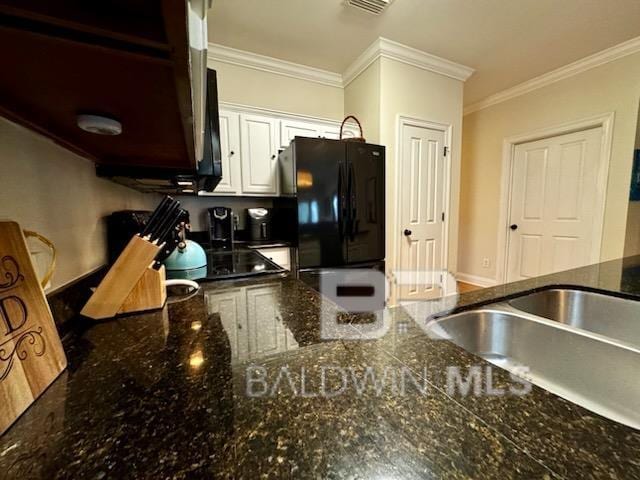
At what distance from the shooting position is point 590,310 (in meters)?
1.04

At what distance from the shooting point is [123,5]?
30 centimetres

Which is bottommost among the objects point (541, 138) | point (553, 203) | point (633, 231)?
point (633, 231)

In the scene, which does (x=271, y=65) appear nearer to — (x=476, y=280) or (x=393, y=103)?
(x=393, y=103)

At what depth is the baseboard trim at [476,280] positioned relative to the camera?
3.79m

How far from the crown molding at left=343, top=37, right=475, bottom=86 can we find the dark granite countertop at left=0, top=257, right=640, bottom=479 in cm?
269

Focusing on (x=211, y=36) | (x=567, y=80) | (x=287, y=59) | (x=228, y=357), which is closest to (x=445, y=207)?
(x=567, y=80)

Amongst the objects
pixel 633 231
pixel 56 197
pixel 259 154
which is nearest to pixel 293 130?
pixel 259 154

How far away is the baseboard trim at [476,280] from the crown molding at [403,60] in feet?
8.17

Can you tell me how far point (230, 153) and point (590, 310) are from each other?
8.20 feet

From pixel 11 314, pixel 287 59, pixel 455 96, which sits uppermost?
pixel 287 59

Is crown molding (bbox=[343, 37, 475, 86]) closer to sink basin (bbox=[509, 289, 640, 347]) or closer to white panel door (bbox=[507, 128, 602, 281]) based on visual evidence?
white panel door (bbox=[507, 128, 602, 281])

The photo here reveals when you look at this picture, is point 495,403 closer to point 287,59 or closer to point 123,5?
point 123,5

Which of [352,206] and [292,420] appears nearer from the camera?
[292,420]

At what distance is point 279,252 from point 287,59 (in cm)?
192
